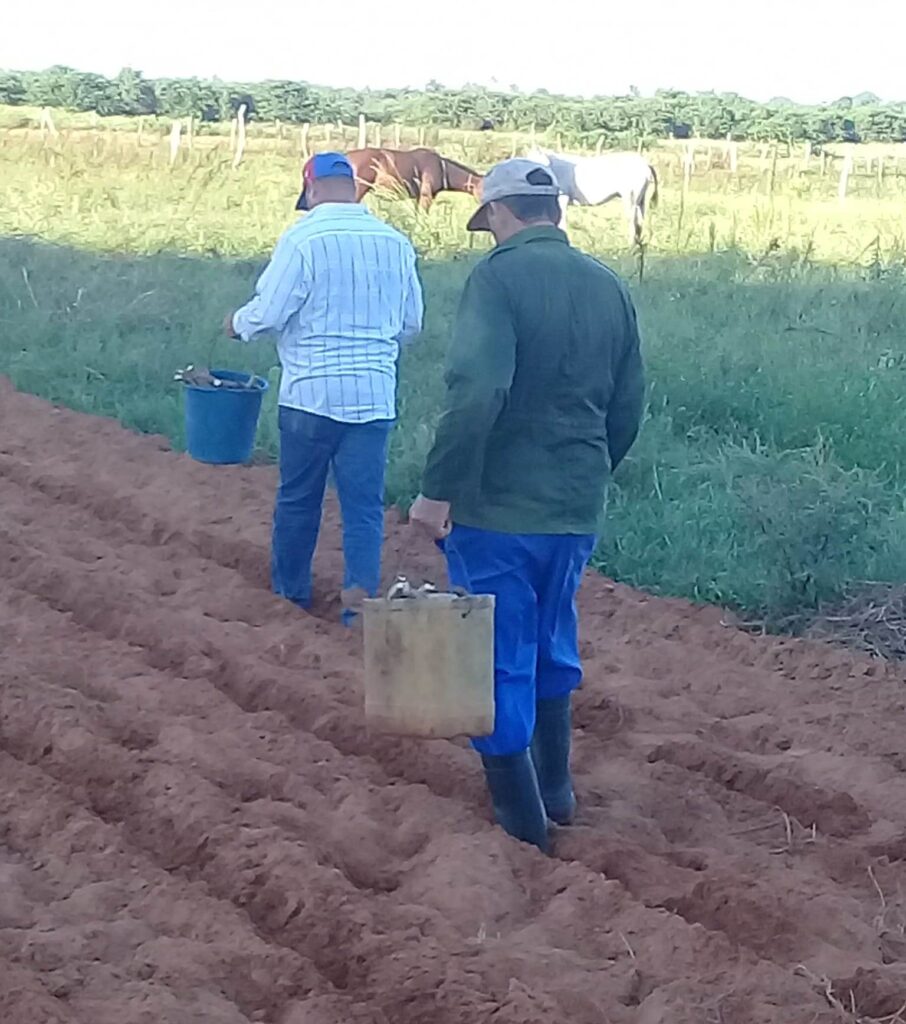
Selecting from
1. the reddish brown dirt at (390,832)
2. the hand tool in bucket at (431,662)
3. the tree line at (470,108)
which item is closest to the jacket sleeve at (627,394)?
the hand tool in bucket at (431,662)

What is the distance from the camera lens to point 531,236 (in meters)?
4.24

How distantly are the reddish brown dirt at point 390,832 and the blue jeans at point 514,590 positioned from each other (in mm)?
352

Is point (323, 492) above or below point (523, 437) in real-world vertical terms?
below

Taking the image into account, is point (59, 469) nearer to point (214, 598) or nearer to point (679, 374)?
point (214, 598)

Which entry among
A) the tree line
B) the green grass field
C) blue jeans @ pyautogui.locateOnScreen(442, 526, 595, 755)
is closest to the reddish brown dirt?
blue jeans @ pyautogui.locateOnScreen(442, 526, 595, 755)

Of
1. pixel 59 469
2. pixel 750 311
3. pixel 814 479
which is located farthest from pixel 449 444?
pixel 750 311

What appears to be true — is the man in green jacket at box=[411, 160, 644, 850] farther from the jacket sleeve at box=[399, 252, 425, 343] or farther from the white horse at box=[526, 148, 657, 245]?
the white horse at box=[526, 148, 657, 245]

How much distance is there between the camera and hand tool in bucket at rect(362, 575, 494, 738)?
4.03 meters

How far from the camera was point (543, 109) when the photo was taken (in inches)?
1902

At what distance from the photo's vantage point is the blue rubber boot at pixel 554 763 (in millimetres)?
4703

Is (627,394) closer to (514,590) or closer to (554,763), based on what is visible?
(514,590)

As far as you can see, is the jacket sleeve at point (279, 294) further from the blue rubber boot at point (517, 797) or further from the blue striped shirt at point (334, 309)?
the blue rubber boot at point (517, 797)

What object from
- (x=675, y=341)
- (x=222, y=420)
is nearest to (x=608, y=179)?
(x=675, y=341)

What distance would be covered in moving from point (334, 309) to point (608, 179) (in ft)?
47.0
